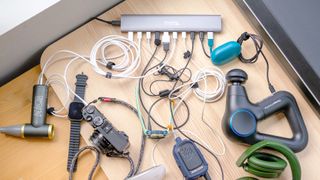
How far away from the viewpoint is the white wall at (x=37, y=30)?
892mm

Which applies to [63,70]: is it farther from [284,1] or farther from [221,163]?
[284,1]

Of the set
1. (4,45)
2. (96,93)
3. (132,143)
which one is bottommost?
(132,143)

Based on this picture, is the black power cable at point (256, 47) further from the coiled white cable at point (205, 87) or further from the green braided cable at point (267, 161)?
the green braided cable at point (267, 161)

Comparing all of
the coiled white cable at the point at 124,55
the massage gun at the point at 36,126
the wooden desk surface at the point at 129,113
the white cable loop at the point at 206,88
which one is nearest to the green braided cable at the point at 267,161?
the wooden desk surface at the point at 129,113

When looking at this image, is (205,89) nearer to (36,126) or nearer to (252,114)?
(252,114)

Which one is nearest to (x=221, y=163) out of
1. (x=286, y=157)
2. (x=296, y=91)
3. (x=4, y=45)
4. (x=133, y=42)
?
(x=286, y=157)

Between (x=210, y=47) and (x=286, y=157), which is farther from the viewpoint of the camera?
(x=210, y=47)

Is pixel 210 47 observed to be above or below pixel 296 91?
above

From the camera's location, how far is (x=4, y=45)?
0.90 m

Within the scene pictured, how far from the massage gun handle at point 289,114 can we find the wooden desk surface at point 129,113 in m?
0.02

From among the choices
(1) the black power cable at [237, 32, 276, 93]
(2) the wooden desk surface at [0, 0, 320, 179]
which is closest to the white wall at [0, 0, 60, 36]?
(2) the wooden desk surface at [0, 0, 320, 179]

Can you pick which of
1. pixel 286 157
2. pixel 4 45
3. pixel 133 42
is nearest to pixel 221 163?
pixel 286 157

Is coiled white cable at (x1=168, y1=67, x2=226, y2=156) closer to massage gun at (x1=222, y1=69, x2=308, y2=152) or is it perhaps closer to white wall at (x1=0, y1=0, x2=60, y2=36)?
massage gun at (x1=222, y1=69, x2=308, y2=152)

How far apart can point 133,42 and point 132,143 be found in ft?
0.81
